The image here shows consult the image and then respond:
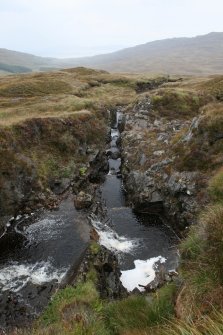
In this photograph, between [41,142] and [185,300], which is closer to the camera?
[185,300]

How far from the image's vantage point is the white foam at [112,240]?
95.8ft

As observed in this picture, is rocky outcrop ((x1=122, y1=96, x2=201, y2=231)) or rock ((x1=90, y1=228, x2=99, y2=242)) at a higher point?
rocky outcrop ((x1=122, y1=96, x2=201, y2=231))

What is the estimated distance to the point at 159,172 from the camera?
36.2 metres

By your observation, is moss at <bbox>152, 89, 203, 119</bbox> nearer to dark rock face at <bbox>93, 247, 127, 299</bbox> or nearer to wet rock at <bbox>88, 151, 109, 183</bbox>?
wet rock at <bbox>88, 151, 109, 183</bbox>

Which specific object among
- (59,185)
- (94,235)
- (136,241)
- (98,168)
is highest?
(94,235)

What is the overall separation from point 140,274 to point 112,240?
15.1 ft

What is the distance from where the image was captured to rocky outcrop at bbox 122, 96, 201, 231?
31438mm

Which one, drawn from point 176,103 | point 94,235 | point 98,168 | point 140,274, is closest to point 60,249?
point 94,235

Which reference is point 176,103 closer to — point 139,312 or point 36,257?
point 36,257

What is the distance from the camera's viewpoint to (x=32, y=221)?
31.6m

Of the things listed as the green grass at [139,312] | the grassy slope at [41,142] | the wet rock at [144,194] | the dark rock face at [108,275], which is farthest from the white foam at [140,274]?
the grassy slope at [41,142]

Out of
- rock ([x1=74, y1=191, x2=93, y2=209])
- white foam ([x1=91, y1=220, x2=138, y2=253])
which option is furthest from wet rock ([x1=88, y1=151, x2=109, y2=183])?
white foam ([x1=91, y1=220, x2=138, y2=253])

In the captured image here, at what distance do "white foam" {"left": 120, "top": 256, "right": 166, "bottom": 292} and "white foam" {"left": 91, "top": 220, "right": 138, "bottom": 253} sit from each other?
194 cm

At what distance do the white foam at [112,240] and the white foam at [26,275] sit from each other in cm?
603
